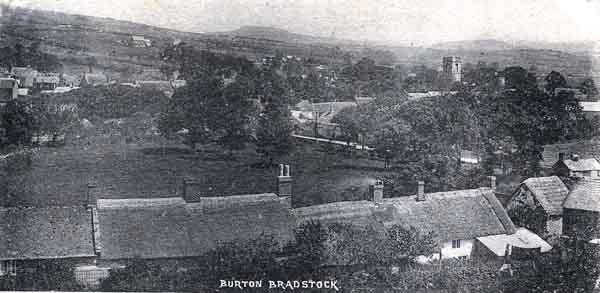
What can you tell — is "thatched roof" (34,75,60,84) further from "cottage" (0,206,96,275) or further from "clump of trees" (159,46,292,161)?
"cottage" (0,206,96,275)

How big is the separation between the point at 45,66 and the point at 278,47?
6442 millimetres

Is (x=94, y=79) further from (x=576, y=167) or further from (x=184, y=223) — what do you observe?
(x=576, y=167)

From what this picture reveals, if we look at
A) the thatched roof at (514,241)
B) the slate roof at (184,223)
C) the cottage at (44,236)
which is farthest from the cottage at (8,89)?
the thatched roof at (514,241)

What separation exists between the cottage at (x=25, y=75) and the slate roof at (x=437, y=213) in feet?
26.6

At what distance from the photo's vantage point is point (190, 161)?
1709 centimetres

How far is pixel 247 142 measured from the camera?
57.3 feet

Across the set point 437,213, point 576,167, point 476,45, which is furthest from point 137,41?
point 576,167

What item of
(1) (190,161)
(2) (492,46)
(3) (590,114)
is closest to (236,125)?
(1) (190,161)

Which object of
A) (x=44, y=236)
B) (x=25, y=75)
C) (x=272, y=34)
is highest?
(x=272, y=34)

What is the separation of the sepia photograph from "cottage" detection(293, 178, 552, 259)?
0.35ft

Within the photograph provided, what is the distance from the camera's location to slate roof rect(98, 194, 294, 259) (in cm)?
1638

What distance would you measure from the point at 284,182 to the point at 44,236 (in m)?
6.57

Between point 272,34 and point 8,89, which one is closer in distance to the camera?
point 8,89

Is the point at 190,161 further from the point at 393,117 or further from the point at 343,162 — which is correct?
the point at 393,117
